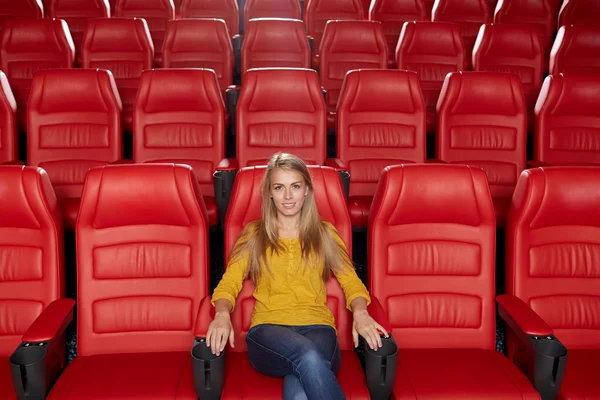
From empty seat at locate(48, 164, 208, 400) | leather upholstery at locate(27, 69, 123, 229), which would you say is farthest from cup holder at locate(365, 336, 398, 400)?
leather upholstery at locate(27, 69, 123, 229)

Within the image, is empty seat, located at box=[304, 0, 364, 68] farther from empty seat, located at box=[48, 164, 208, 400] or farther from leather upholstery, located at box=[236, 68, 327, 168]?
empty seat, located at box=[48, 164, 208, 400]

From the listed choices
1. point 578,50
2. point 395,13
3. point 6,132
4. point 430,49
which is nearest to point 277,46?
point 430,49

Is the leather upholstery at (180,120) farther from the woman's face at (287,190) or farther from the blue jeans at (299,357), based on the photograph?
the blue jeans at (299,357)

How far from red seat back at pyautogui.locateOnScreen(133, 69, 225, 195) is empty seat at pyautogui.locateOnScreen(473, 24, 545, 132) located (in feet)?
6.39

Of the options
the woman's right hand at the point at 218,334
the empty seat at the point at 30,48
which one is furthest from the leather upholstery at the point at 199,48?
the woman's right hand at the point at 218,334

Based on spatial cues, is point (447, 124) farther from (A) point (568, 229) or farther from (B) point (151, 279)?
(B) point (151, 279)

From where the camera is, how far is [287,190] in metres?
1.61

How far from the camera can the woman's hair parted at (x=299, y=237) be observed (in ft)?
5.37

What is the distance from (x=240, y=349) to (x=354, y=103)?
1.45 m

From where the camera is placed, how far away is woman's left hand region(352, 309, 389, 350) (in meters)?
1.41

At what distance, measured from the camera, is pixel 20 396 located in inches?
54.5

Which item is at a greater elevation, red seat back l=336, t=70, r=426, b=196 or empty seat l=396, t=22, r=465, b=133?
empty seat l=396, t=22, r=465, b=133

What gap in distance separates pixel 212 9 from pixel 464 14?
202cm

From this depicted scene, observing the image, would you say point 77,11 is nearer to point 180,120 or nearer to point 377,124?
point 180,120
